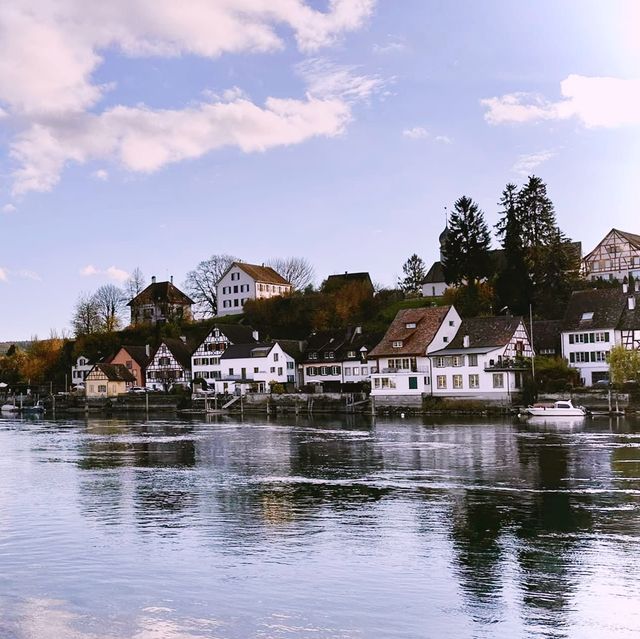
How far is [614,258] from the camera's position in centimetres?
10606

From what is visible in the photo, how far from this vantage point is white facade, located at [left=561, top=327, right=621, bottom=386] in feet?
264

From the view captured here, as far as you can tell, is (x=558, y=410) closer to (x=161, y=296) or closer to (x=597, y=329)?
(x=597, y=329)

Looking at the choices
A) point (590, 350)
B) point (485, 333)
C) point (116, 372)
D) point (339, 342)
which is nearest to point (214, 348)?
point (116, 372)

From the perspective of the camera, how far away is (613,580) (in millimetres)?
18609

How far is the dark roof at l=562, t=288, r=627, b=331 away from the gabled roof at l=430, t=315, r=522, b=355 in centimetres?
640

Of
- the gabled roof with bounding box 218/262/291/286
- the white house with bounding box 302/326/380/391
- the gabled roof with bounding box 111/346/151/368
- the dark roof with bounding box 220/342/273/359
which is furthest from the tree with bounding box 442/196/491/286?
the gabled roof with bounding box 111/346/151/368

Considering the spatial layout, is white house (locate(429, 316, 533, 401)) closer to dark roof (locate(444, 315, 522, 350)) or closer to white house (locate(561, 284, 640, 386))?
dark roof (locate(444, 315, 522, 350))

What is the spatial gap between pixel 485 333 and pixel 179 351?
5113 centimetres

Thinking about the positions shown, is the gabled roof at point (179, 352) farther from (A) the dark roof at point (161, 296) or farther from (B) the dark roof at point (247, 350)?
(A) the dark roof at point (161, 296)

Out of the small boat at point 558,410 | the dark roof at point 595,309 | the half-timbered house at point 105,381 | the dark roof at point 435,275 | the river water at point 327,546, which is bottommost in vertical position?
the river water at point 327,546

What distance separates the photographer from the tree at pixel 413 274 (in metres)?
132

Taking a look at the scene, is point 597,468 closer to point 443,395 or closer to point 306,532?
point 306,532

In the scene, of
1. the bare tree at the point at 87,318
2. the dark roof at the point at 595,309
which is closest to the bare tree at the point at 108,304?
the bare tree at the point at 87,318

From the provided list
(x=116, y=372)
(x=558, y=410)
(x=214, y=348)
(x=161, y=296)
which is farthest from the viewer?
(x=161, y=296)
